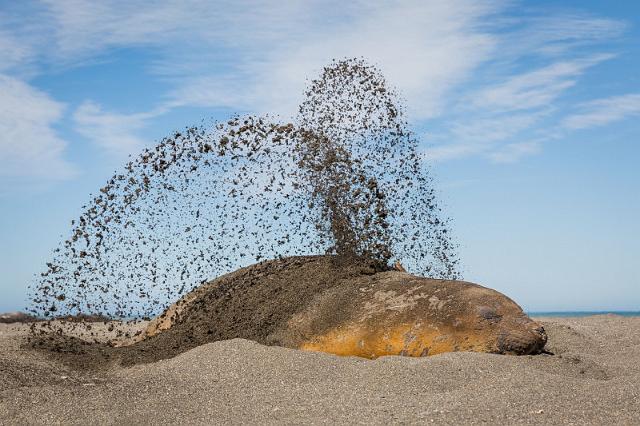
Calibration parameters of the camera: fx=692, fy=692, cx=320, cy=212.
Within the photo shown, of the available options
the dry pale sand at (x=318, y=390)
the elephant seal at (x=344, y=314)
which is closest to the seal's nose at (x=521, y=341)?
the elephant seal at (x=344, y=314)

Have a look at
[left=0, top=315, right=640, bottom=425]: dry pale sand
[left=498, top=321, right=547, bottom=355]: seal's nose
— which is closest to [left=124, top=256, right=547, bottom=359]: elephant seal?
[left=498, top=321, right=547, bottom=355]: seal's nose

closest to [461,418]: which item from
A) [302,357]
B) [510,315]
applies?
[302,357]

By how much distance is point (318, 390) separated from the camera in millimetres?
6176

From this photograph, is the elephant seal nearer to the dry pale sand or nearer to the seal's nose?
the seal's nose

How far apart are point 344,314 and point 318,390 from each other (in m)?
2.23

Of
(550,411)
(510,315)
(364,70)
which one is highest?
(364,70)

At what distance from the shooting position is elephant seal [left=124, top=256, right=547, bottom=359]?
7.64 m

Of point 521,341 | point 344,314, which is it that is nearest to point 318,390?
point 344,314

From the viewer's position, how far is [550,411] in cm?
530

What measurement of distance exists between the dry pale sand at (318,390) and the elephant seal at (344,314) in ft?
1.52

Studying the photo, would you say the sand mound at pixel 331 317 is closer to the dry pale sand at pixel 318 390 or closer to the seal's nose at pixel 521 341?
the seal's nose at pixel 521 341

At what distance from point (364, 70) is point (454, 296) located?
3.85 metres

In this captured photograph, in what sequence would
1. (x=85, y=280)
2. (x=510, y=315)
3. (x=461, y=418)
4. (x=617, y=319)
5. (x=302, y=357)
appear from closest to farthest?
1. (x=461, y=418)
2. (x=302, y=357)
3. (x=510, y=315)
4. (x=85, y=280)
5. (x=617, y=319)

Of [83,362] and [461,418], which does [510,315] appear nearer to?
[461,418]
